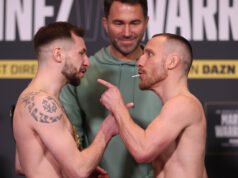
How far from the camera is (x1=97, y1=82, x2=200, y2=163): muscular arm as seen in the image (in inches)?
56.8

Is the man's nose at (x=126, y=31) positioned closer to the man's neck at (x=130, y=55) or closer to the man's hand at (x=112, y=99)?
the man's neck at (x=130, y=55)

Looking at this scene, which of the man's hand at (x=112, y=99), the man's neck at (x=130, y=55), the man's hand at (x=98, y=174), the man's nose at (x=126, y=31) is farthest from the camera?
the man's neck at (x=130, y=55)

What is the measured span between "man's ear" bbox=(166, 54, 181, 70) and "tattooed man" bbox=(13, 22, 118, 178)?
0.36 meters

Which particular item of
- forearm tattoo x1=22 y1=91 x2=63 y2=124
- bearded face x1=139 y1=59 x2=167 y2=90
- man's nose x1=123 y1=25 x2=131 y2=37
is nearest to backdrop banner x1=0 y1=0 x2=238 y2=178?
man's nose x1=123 y1=25 x2=131 y2=37

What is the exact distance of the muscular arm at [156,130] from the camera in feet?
4.73

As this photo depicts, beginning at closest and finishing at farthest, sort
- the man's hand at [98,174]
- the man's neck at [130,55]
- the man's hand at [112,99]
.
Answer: the man's hand at [112,99] < the man's hand at [98,174] < the man's neck at [130,55]

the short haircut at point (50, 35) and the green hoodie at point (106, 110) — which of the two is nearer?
the short haircut at point (50, 35)

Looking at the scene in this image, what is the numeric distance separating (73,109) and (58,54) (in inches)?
19.2

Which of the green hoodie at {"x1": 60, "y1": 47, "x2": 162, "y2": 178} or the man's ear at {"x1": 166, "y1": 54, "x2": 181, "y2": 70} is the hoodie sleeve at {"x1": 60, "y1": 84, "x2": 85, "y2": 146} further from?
the man's ear at {"x1": 166, "y1": 54, "x2": 181, "y2": 70}

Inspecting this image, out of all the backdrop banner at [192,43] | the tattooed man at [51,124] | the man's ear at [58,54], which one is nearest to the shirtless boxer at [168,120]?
the tattooed man at [51,124]

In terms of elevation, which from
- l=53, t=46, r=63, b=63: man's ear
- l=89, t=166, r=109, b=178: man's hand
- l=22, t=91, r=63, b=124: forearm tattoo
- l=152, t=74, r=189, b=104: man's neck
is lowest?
l=89, t=166, r=109, b=178: man's hand

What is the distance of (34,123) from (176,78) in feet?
2.10

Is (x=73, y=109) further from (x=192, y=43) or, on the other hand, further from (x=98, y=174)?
(x=192, y=43)

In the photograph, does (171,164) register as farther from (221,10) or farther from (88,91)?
(221,10)
